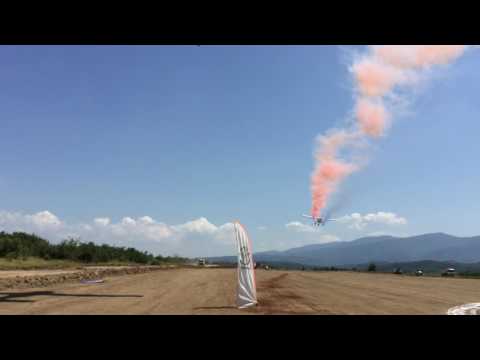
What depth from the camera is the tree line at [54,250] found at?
7688 centimetres

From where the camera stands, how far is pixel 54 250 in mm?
89000

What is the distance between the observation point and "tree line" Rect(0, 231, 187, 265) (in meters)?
76.9
